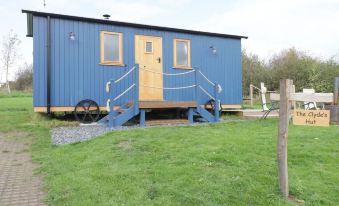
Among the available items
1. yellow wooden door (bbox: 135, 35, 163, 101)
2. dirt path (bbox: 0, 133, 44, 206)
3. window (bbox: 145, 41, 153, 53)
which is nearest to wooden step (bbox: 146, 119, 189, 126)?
yellow wooden door (bbox: 135, 35, 163, 101)

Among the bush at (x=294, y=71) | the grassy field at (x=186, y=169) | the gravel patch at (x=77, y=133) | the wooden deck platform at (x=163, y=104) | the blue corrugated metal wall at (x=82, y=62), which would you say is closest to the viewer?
the grassy field at (x=186, y=169)

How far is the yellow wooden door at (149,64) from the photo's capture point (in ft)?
36.4

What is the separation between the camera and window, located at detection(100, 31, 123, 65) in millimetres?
10672

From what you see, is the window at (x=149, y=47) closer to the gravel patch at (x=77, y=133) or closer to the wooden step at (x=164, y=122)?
the wooden step at (x=164, y=122)

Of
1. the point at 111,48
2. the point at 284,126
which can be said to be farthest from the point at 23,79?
the point at 284,126

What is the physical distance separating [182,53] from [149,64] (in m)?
1.22

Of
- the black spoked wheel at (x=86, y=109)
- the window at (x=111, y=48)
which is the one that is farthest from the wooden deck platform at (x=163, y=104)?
the window at (x=111, y=48)

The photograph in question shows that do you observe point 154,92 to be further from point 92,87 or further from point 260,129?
point 260,129

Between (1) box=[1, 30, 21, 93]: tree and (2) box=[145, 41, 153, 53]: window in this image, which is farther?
(1) box=[1, 30, 21, 93]: tree

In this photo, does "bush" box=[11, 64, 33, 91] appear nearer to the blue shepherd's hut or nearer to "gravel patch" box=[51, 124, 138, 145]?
the blue shepherd's hut

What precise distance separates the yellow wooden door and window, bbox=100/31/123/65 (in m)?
0.54

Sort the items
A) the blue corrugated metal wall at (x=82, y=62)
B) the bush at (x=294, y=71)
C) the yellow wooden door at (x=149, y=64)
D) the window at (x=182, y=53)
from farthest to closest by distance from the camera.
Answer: the bush at (x=294, y=71) < the window at (x=182, y=53) < the yellow wooden door at (x=149, y=64) < the blue corrugated metal wall at (x=82, y=62)

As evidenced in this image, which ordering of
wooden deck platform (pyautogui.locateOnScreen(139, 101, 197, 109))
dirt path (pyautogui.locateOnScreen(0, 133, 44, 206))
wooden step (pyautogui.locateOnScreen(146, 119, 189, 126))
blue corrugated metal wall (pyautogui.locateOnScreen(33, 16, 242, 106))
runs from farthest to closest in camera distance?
blue corrugated metal wall (pyautogui.locateOnScreen(33, 16, 242, 106)), wooden step (pyautogui.locateOnScreen(146, 119, 189, 126)), wooden deck platform (pyautogui.locateOnScreen(139, 101, 197, 109)), dirt path (pyautogui.locateOnScreen(0, 133, 44, 206))

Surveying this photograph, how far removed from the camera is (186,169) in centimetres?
471
